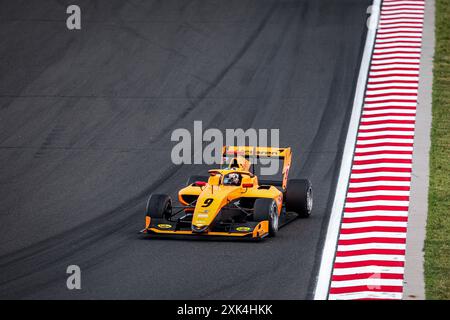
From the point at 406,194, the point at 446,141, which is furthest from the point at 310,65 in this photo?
the point at 406,194

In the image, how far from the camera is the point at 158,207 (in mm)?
19156

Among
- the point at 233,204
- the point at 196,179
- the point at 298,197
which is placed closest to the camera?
the point at 233,204

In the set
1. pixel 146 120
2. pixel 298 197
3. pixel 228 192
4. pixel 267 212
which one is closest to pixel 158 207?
pixel 228 192

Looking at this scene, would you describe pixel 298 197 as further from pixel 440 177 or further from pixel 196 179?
pixel 440 177

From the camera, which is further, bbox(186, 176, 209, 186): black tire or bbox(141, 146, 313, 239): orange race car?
bbox(186, 176, 209, 186): black tire

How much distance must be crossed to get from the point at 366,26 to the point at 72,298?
19.2m

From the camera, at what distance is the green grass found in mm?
16938

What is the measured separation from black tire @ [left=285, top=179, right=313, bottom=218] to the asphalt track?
28 centimetres

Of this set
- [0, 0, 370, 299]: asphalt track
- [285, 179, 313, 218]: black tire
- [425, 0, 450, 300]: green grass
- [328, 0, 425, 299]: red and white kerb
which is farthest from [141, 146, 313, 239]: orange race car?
[425, 0, 450, 300]: green grass

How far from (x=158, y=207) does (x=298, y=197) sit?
109 inches

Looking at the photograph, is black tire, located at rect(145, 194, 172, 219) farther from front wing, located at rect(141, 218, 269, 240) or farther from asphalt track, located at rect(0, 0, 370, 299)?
asphalt track, located at rect(0, 0, 370, 299)

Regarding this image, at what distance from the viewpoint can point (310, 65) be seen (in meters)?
30.3

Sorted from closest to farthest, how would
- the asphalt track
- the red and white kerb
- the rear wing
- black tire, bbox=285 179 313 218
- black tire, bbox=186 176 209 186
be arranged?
the red and white kerb
the asphalt track
black tire, bbox=285 179 313 218
the rear wing
black tire, bbox=186 176 209 186
